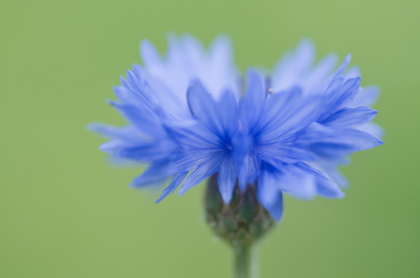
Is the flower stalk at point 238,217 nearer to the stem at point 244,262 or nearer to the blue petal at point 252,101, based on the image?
the stem at point 244,262

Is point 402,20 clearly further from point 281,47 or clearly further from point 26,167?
point 26,167

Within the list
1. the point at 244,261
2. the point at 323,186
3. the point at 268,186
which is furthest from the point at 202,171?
the point at 244,261

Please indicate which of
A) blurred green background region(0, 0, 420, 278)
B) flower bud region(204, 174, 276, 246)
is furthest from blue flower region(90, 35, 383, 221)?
blurred green background region(0, 0, 420, 278)

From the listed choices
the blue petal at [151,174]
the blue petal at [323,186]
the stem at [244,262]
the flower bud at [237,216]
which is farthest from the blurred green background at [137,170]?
the blue petal at [323,186]

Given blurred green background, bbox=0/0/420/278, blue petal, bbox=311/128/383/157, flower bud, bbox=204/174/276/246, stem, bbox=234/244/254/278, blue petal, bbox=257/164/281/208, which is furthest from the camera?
blurred green background, bbox=0/0/420/278

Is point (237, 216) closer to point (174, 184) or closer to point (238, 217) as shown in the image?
point (238, 217)

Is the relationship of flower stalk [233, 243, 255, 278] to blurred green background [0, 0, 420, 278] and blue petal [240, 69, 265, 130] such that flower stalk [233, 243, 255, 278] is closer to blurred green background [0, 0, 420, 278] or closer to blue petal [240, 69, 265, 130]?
blue petal [240, 69, 265, 130]

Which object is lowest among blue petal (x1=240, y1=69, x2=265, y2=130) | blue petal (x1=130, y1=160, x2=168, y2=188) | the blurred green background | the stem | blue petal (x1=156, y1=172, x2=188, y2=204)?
the stem
